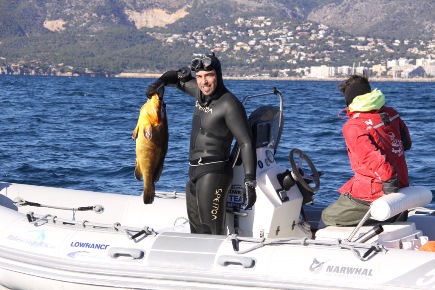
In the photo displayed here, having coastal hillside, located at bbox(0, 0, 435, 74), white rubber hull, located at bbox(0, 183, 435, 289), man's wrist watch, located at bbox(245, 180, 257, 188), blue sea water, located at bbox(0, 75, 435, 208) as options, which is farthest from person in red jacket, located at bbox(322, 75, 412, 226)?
coastal hillside, located at bbox(0, 0, 435, 74)

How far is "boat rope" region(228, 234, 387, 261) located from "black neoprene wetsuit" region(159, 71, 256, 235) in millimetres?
324

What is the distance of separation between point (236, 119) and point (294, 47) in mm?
138269

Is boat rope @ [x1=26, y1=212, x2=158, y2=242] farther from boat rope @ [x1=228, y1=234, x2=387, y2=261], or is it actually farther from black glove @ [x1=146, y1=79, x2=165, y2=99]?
black glove @ [x1=146, y1=79, x2=165, y2=99]

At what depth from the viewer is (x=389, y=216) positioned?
574cm

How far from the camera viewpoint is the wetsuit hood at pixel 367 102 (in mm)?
5914

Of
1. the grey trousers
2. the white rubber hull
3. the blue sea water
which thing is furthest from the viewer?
the blue sea water

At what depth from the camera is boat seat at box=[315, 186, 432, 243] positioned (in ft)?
18.9

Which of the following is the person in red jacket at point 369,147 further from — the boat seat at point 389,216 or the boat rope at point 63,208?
the boat rope at point 63,208

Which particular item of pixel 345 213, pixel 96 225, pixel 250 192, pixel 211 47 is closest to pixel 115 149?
pixel 96 225

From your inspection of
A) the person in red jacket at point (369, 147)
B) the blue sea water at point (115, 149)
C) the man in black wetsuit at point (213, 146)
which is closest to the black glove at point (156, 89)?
the man in black wetsuit at point (213, 146)

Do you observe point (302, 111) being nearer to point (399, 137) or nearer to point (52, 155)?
point (52, 155)

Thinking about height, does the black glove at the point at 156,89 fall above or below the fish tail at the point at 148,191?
above

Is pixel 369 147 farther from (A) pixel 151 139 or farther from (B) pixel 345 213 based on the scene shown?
(A) pixel 151 139

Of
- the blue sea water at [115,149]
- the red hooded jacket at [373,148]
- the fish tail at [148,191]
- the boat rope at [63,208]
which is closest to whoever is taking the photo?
the red hooded jacket at [373,148]
